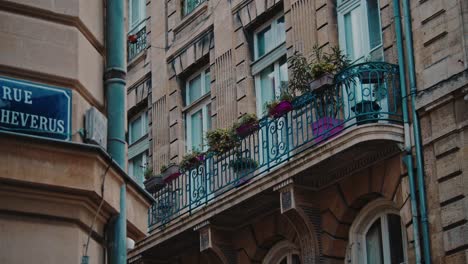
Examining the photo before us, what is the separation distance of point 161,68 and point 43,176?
666 inches

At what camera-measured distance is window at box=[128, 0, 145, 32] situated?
29.7 metres

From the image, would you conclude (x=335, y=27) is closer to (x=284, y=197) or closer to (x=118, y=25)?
(x=284, y=197)

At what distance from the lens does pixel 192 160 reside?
953 inches

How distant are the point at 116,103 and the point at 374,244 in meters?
9.25

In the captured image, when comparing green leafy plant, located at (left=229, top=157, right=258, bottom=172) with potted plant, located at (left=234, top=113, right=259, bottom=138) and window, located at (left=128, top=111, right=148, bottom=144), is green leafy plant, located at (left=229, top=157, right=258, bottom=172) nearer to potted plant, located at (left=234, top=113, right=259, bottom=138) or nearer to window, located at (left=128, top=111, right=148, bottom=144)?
potted plant, located at (left=234, top=113, right=259, bottom=138)

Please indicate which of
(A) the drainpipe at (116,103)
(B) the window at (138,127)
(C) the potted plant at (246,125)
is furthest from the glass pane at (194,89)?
(A) the drainpipe at (116,103)

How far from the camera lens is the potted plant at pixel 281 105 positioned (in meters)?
21.2

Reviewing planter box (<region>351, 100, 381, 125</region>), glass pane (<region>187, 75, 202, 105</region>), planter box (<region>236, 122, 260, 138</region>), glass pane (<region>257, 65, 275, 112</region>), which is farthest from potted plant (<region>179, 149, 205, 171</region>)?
planter box (<region>351, 100, 381, 125</region>)

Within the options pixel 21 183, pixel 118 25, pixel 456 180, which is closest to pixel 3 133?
pixel 21 183

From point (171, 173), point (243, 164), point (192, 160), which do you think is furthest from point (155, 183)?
point (243, 164)

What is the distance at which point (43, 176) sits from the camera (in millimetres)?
10781

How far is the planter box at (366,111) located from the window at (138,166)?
9.30 m

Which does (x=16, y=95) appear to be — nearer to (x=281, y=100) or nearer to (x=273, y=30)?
(x=281, y=100)

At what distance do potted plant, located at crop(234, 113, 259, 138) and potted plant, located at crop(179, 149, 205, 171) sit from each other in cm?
121
